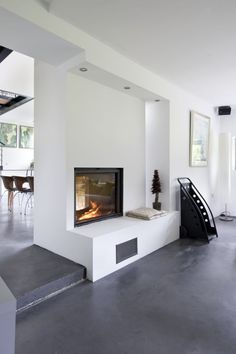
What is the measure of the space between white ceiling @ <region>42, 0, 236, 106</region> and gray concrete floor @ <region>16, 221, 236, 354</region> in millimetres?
2678

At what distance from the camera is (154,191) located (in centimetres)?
422

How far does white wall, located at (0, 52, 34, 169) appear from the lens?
4004mm

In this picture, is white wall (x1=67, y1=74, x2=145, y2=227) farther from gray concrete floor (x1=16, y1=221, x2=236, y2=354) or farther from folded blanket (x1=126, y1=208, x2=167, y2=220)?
gray concrete floor (x1=16, y1=221, x2=236, y2=354)

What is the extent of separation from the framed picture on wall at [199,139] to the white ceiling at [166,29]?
1225 mm

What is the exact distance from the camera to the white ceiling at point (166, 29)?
2.18 metres

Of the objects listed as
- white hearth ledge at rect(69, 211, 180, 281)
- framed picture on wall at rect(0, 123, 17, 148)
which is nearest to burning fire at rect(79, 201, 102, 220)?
white hearth ledge at rect(69, 211, 180, 281)

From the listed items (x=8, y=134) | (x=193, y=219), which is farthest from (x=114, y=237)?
(x=8, y=134)

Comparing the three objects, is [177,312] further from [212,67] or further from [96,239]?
[212,67]

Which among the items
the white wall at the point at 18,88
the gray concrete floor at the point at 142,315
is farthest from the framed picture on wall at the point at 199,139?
the white wall at the point at 18,88

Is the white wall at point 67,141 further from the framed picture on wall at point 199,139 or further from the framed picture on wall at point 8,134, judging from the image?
the framed picture on wall at point 8,134

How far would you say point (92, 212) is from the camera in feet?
11.7

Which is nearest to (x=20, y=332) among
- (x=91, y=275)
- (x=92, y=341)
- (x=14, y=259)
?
(x=92, y=341)

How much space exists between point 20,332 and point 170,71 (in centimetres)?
363

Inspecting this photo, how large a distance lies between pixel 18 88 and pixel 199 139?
13.5 feet
